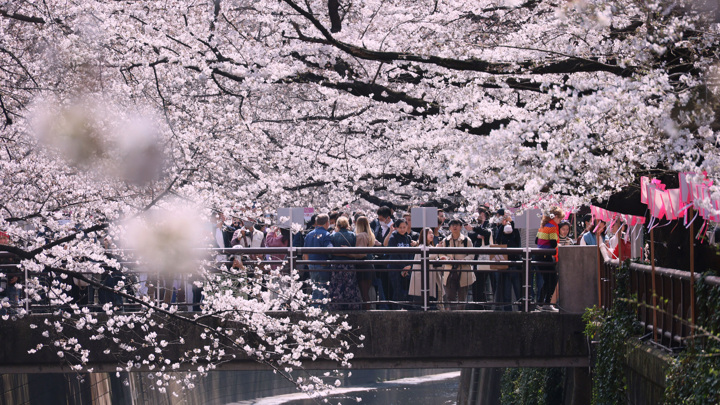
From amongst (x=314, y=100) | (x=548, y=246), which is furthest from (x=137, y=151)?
(x=548, y=246)

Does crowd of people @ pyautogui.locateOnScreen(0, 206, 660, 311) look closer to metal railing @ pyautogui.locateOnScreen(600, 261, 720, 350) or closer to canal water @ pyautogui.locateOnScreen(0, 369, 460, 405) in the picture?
canal water @ pyautogui.locateOnScreen(0, 369, 460, 405)

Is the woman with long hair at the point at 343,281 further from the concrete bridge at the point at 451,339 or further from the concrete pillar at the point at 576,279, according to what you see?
the concrete pillar at the point at 576,279

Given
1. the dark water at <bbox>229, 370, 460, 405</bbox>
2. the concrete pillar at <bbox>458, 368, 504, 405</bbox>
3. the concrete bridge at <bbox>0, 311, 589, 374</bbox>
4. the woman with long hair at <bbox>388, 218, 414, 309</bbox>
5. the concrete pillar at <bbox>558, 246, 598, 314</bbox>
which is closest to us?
the concrete bridge at <bbox>0, 311, 589, 374</bbox>

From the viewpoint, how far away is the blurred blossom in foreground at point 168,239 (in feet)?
29.2

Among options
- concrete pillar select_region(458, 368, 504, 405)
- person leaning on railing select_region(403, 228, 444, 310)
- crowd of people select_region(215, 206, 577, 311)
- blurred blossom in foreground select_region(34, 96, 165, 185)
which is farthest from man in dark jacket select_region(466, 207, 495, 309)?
concrete pillar select_region(458, 368, 504, 405)

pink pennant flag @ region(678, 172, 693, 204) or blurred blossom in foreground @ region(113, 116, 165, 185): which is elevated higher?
blurred blossom in foreground @ region(113, 116, 165, 185)

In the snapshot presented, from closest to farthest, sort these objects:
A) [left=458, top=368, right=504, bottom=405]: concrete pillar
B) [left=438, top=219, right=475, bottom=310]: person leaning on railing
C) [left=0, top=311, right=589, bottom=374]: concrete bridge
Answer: [left=0, top=311, right=589, bottom=374]: concrete bridge
[left=438, top=219, right=475, bottom=310]: person leaning on railing
[left=458, top=368, right=504, bottom=405]: concrete pillar

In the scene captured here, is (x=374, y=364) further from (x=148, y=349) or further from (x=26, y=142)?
(x=26, y=142)

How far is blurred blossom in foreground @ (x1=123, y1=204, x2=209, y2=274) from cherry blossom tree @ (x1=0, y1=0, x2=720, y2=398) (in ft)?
0.44

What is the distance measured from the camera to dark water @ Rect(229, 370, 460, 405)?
29859 millimetres

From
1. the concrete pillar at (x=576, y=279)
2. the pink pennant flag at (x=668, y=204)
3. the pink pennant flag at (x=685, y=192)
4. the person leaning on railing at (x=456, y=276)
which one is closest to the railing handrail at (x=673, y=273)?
the pink pennant flag at (x=668, y=204)

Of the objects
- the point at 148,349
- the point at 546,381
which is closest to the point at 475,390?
the point at 546,381

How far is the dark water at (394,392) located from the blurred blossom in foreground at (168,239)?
62.3 ft

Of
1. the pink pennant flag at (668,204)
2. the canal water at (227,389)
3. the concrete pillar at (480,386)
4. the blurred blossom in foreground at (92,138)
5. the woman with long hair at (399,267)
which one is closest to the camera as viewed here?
the pink pennant flag at (668,204)
